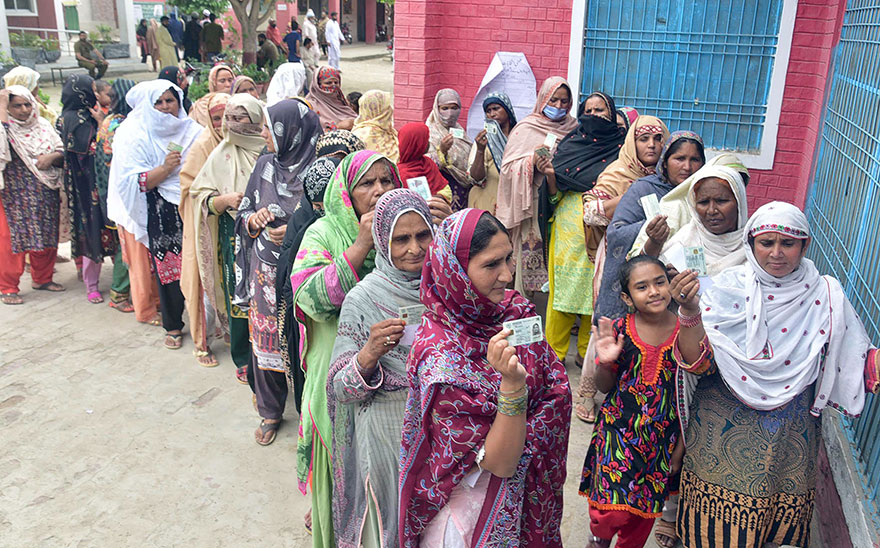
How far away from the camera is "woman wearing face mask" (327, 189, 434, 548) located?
2555 mm

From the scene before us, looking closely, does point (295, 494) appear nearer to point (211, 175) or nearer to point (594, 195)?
point (211, 175)

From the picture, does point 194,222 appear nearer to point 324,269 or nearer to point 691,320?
point 324,269

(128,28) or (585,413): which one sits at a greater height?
(128,28)

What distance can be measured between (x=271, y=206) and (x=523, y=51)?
3.76 metres

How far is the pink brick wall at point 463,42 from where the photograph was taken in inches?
269

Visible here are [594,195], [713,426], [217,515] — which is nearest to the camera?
[713,426]

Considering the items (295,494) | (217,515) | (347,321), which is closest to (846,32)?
(347,321)

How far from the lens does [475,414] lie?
2.06m

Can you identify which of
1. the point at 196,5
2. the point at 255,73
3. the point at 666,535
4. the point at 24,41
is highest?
the point at 196,5

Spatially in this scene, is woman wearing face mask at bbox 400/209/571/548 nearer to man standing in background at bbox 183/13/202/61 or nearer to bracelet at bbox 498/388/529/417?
bracelet at bbox 498/388/529/417

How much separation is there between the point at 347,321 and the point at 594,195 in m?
2.44

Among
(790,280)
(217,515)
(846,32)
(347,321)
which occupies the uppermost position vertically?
(846,32)

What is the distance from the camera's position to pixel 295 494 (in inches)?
159

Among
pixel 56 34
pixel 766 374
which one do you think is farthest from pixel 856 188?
pixel 56 34
